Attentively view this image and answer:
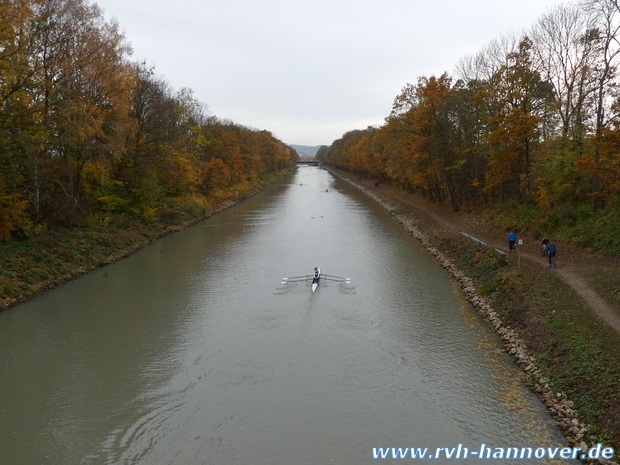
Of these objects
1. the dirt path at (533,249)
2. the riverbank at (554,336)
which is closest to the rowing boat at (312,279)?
the riverbank at (554,336)

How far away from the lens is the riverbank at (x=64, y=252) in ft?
59.1

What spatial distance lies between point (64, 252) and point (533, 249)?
25.8 m

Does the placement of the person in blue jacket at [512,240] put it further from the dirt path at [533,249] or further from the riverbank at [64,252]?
the riverbank at [64,252]

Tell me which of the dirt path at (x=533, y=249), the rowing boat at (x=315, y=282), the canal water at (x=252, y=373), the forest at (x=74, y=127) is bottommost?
the canal water at (x=252, y=373)

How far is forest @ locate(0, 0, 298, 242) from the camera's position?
17.0 metres

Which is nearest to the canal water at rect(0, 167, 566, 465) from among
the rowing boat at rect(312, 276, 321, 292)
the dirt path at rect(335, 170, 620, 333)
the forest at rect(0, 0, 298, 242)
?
the rowing boat at rect(312, 276, 321, 292)

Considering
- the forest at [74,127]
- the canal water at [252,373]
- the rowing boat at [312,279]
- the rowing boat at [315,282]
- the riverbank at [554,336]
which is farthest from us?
the rowing boat at [312,279]

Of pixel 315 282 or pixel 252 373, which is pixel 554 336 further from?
pixel 315 282

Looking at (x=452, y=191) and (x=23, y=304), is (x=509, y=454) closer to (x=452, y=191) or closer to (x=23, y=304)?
(x=23, y=304)

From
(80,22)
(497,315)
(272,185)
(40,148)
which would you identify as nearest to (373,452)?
(497,315)

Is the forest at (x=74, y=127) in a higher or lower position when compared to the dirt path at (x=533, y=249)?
higher

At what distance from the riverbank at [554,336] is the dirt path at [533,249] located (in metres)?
0.28

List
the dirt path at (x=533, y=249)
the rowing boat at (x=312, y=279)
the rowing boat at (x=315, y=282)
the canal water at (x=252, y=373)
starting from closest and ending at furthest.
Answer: the canal water at (x=252, y=373), the dirt path at (x=533, y=249), the rowing boat at (x=315, y=282), the rowing boat at (x=312, y=279)

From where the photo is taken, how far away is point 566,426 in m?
9.05
